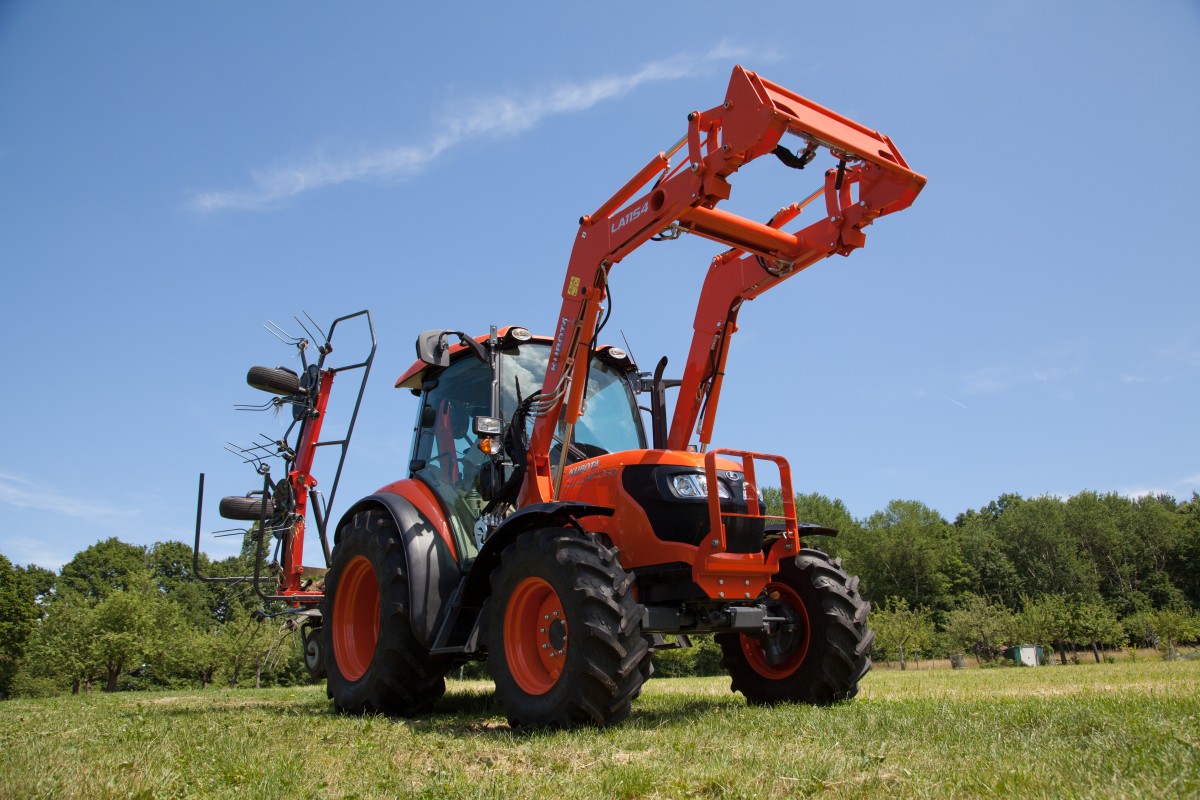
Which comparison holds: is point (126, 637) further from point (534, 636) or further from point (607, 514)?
point (607, 514)

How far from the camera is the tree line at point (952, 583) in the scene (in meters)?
33.6

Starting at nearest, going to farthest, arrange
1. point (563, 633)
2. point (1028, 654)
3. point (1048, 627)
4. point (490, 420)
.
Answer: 1. point (563, 633)
2. point (490, 420)
3. point (1028, 654)
4. point (1048, 627)

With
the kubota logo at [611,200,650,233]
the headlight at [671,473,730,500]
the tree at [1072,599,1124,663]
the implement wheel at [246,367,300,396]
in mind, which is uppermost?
the implement wheel at [246,367,300,396]

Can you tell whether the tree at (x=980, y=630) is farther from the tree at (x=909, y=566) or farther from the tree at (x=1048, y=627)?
the tree at (x=909, y=566)

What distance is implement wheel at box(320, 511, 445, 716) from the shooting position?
20.5 ft

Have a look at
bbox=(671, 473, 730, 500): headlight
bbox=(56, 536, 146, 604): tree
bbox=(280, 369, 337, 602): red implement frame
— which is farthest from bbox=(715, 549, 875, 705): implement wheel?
bbox=(56, 536, 146, 604): tree

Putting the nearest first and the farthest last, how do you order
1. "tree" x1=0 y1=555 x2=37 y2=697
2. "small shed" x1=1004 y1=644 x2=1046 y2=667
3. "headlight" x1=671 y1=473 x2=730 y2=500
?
"headlight" x1=671 y1=473 x2=730 y2=500
"small shed" x1=1004 y1=644 x2=1046 y2=667
"tree" x1=0 y1=555 x2=37 y2=697

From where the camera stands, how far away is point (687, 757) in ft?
12.3

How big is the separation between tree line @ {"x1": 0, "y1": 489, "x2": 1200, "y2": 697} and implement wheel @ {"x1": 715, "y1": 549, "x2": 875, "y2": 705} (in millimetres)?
26716

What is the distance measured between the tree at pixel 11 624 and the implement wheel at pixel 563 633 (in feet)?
156

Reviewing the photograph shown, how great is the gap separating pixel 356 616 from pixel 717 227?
4610mm

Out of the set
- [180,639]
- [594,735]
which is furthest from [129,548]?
[594,735]

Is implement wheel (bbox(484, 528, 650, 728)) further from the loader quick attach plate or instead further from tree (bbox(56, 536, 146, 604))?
tree (bbox(56, 536, 146, 604))

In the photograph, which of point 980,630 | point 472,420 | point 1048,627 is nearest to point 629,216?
point 472,420
